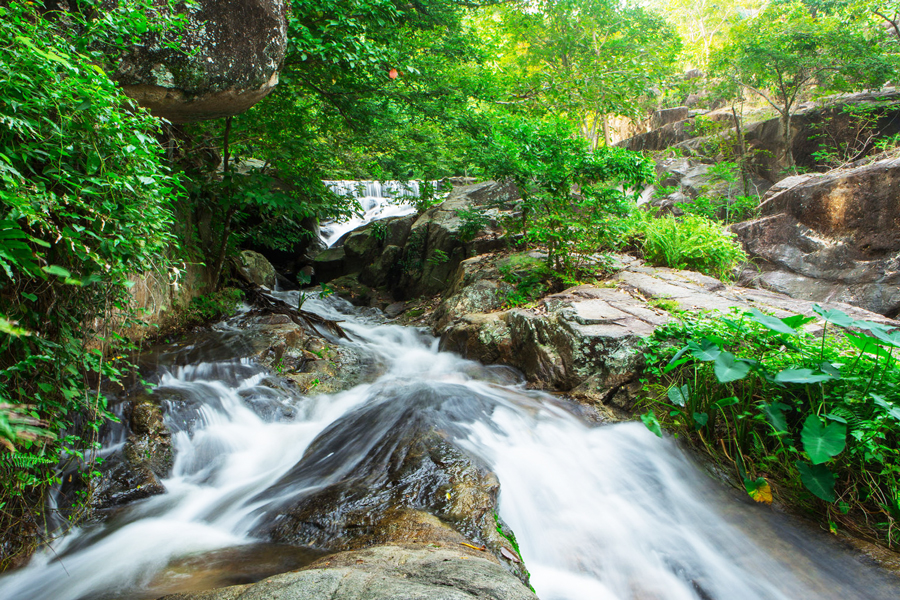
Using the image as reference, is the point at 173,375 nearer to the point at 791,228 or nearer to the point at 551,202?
the point at 551,202

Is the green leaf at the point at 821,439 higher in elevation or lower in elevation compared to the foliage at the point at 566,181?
lower

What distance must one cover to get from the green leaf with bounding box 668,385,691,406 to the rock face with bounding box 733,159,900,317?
5044 mm

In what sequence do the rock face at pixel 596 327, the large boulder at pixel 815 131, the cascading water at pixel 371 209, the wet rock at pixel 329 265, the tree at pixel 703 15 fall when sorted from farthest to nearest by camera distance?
the tree at pixel 703 15, the cascading water at pixel 371 209, the wet rock at pixel 329 265, the large boulder at pixel 815 131, the rock face at pixel 596 327

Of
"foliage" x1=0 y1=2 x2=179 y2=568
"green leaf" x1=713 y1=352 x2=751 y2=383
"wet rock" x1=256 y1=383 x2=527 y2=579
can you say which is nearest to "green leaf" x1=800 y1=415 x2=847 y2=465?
"green leaf" x1=713 y1=352 x2=751 y2=383

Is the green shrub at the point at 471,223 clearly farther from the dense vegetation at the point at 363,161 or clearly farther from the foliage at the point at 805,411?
the foliage at the point at 805,411

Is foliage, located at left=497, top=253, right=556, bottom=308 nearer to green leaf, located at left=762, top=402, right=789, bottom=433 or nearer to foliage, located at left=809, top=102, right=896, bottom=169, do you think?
green leaf, located at left=762, top=402, right=789, bottom=433

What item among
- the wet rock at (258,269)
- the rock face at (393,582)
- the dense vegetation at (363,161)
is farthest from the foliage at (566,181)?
the wet rock at (258,269)

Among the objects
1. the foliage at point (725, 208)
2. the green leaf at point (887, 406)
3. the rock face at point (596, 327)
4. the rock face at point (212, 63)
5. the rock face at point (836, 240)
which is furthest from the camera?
the foliage at point (725, 208)

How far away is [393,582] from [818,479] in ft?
8.70

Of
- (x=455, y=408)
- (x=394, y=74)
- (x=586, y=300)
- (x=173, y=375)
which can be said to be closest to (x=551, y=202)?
(x=586, y=300)

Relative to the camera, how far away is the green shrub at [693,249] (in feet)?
22.2

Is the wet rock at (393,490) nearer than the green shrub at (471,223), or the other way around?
the wet rock at (393,490)

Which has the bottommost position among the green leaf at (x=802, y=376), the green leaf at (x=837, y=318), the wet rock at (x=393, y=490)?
the wet rock at (x=393, y=490)

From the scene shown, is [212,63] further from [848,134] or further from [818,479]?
[848,134]
